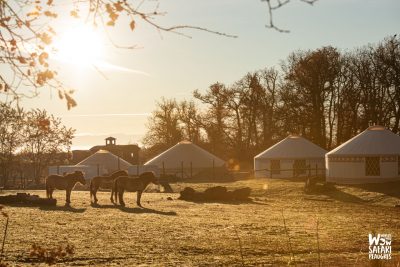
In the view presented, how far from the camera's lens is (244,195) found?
32625 millimetres

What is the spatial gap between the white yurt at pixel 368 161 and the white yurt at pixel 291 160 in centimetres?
772

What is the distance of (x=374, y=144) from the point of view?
139ft

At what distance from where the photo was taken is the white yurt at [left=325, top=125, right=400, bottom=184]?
41.6m

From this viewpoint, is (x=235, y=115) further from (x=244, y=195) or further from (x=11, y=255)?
(x=11, y=255)

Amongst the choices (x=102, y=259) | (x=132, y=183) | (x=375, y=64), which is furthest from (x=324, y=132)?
(x=102, y=259)

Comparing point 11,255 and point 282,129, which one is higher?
point 282,129

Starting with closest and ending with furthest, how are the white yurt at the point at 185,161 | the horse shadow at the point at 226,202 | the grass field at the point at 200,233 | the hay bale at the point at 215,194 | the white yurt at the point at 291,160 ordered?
the grass field at the point at 200,233, the horse shadow at the point at 226,202, the hay bale at the point at 215,194, the white yurt at the point at 291,160, the white yurt at the point at 185,161

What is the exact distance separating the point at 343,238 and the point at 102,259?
22.5 ft

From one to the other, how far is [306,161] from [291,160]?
1.34 meters

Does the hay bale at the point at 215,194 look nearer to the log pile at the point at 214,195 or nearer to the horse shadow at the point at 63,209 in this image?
the log pile at the point at 214,195

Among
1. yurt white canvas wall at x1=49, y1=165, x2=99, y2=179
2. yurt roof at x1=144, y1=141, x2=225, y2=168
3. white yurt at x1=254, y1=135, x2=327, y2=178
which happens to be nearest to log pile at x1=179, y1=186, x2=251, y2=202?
white yurt at x1=254, y1=135, x2=327, y2=178

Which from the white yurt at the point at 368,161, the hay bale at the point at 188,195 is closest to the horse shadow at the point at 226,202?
the hay bale at the point at 188,195

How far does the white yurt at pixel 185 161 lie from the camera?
199ft

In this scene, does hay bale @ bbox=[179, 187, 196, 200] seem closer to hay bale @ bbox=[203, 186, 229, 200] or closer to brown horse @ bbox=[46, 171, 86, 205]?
hay bale @ bbox=[203, 186, 229, 200]
